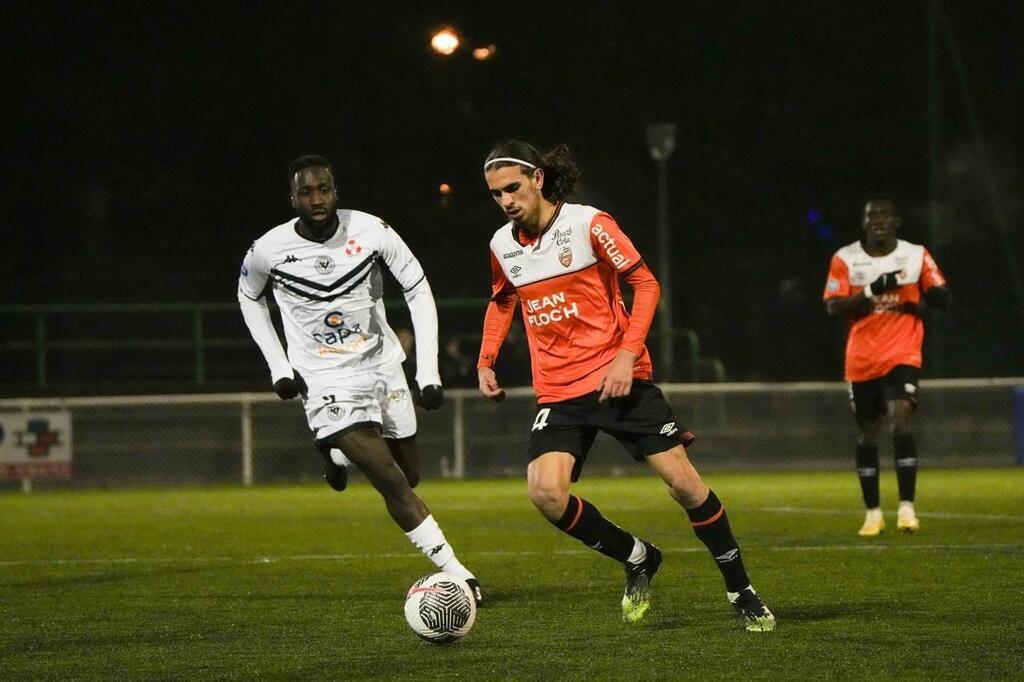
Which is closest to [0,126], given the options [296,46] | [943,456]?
[296,46]

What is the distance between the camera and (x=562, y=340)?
682 cm

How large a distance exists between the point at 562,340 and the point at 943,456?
52.1 feet

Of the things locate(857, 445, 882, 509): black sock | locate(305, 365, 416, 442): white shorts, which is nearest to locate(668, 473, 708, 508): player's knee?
locate(305, 365, 416, 442): white shorts

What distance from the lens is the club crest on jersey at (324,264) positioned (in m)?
7.77

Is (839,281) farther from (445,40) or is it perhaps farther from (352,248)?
(445,40)

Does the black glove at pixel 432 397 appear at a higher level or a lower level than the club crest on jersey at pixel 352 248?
lower

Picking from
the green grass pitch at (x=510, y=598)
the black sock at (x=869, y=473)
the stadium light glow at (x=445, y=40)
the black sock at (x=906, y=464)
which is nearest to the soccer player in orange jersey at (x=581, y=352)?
the green grass pitch at (x=510, y=598)

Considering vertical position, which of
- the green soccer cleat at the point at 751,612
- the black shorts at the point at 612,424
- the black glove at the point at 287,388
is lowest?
the green soccer cleat at the point at 751,612

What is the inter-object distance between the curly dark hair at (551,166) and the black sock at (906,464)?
201 inches

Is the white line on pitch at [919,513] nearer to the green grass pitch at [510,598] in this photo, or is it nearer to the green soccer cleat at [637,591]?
the green grass pitch at [510,598]

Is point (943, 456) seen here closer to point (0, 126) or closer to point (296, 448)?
point (296, 448)

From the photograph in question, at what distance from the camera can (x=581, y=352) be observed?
6.78 metres

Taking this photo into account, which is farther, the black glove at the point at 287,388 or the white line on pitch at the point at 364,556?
the white line on pitch at the point at 364,556

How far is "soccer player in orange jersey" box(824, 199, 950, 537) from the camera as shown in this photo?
36.6 ft
